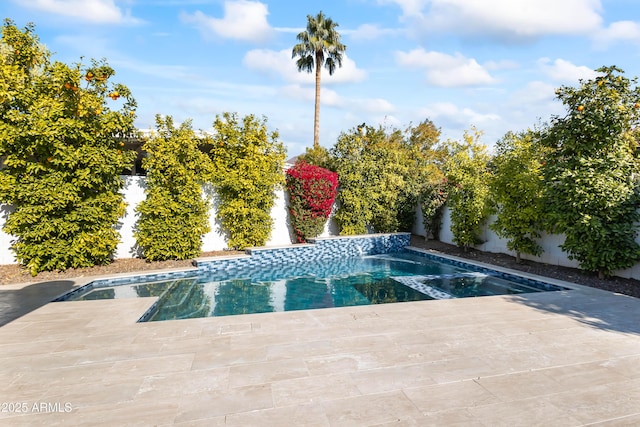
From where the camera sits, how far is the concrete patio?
2680 mm

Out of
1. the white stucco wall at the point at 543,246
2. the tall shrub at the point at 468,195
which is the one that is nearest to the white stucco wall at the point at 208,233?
the white stucco wall at the point at 543,246

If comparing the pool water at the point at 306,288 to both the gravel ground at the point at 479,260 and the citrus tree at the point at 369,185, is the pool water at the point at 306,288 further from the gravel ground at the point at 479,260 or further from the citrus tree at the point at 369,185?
the citrus tree at the point at 369,185

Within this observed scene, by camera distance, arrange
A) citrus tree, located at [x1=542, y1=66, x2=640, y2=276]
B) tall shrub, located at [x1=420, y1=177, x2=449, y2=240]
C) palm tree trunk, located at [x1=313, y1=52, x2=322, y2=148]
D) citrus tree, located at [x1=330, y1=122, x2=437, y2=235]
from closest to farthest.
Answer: citrus tree, located at [x1=542, y1=66, x2=640, y2=276]
citrus tree, located at [x1=330, y1=122, x2=437, y2=235]
tall shrub, located at [x1=420, y1=177, x2=449, y2=240]
palm tree trunk, located at [x1=313, y1=52, x2=322, y2=148]

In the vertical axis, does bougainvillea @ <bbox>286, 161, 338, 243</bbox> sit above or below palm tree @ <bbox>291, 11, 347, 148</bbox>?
below

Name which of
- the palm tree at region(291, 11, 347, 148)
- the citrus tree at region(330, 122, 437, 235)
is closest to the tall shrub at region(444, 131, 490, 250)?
the citrus tree at region(330, 122, 437, 235)

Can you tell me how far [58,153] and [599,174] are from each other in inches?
400

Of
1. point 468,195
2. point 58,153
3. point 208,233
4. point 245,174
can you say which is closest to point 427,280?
point 468,195

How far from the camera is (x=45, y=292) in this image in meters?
6.08

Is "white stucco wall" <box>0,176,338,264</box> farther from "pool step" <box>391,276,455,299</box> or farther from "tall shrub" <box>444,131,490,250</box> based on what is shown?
"pool step" <box>391,276,455,299</box>

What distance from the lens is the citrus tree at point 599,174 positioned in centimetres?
653

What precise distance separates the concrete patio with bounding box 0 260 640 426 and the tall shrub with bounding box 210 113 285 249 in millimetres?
5109

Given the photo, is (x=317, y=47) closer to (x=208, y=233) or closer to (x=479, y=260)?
(x=208, y=233)

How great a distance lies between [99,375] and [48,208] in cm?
547

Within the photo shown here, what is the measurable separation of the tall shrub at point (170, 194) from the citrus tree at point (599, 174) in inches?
307
